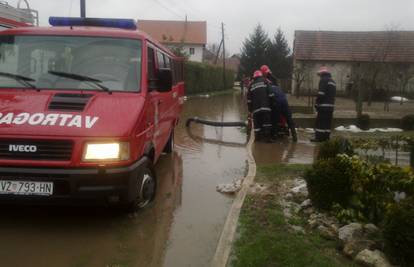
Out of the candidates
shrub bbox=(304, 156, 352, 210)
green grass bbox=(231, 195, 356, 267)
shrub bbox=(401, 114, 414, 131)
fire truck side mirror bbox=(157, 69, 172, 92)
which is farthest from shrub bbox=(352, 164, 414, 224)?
shrub bbox=(401, 114, 414, 131)

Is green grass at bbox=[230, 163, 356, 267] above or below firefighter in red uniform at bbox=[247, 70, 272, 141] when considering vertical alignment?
below

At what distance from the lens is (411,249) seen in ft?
12.9

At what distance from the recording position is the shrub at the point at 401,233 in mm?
3938

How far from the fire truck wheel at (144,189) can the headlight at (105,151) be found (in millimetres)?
441

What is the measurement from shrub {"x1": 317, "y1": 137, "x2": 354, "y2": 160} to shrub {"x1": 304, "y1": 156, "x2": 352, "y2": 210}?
1.29 metres

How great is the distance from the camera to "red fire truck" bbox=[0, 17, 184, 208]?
4871 mm

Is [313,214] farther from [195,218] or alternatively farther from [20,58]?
[20,58]

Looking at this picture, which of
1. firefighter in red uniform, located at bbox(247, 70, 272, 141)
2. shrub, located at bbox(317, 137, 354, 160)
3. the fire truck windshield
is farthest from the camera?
firefighter in red uniform, located at bbox(247, 70, 272, 141)

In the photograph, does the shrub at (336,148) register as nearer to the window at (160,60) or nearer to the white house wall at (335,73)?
the window at (160,60)

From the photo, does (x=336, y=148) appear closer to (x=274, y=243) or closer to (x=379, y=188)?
(x=379, y=188)

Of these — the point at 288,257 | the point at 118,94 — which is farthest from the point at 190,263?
the point at 118,94

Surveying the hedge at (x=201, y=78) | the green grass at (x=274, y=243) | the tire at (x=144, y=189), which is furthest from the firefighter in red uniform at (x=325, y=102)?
the hedge at (x=201, y=78)

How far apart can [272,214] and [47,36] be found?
142 inches

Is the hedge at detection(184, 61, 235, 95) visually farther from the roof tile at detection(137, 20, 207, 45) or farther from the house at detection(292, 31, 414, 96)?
the roof tile at detection(137, 20, 207, 45)
